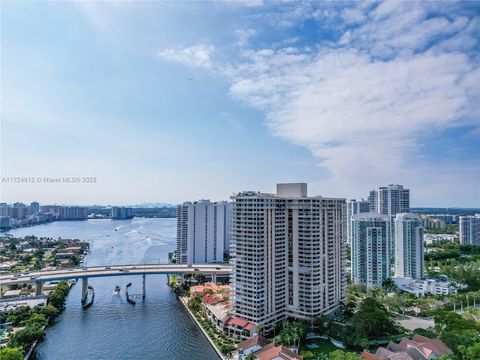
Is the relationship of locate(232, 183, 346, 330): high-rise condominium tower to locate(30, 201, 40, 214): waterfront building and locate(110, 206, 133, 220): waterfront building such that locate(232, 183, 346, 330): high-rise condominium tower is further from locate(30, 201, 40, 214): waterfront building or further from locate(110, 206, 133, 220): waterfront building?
locate(110, 206, 133, 220): waterfront building

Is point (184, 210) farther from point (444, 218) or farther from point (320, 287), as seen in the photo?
point (444, 218)

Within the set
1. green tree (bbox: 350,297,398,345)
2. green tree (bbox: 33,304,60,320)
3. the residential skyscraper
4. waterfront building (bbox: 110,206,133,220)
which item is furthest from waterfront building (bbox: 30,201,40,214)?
green tree (bbox: 350,297,398,345)

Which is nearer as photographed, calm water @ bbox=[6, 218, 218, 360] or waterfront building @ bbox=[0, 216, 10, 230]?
calm water @ bbox=[6, 218, 218, 360]

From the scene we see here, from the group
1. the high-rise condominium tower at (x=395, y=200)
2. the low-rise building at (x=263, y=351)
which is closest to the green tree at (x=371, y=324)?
the low-rise building at (x=263, y=351)

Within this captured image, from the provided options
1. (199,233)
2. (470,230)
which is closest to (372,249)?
(199,233)

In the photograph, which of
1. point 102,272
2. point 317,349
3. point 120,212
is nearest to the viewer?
point 317,349

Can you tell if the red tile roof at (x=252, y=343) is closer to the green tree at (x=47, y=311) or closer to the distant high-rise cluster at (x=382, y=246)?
the green tree at (x=47, y=311)

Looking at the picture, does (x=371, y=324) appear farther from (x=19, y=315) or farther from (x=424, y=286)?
(x=19, y=315)
